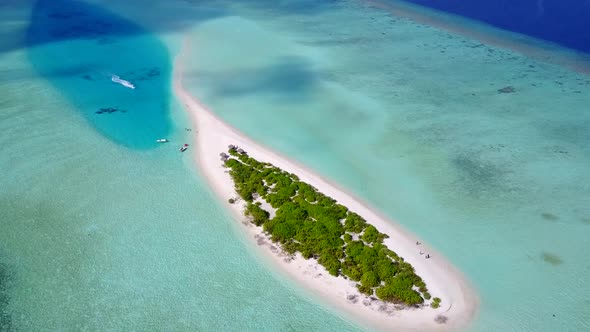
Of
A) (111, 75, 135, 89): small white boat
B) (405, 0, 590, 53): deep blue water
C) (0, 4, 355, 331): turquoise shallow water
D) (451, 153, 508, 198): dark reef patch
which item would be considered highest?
(405, 0, 590, 53): deep blue water

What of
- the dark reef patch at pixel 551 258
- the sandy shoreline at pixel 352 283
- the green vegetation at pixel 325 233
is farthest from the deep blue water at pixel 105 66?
the dark reef patch at pixel 551 258

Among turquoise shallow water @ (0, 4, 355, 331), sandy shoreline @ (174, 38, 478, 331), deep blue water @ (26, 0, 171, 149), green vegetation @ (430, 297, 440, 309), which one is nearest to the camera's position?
sandy shoreline @ (174, 38, 478, 331)

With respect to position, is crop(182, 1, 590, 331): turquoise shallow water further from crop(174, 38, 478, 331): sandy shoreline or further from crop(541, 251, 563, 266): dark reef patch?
crop(174, 38, 478, 331): sandy shoreline

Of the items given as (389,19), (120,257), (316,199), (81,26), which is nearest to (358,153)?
(316,199)

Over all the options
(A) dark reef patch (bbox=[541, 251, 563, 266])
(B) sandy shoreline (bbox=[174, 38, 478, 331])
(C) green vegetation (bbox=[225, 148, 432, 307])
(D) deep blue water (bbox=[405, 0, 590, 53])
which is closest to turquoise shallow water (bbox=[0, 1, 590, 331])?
(A) dark reef patch (bbox=[541, 251, 563, 266])

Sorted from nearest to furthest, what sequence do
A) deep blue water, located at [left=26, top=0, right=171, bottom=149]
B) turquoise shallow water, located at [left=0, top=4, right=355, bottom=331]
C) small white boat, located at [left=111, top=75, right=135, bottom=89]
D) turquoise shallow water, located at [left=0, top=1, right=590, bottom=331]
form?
turquoise shallow water, located at [left=0, top=4, right=355, bottom=331] < turquoise shallow water, located at [left=0, top=1, right=590, bottom=331] < deep blue water, located at [left=26, top=0, right=171, bottom=149] < small white boat, located at [left=111, top=75, right=135, bottom=89]

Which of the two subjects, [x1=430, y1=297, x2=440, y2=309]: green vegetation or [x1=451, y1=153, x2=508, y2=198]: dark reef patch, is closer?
[x1=430, y1=297, x2=440, y2=309]: green vegetation
